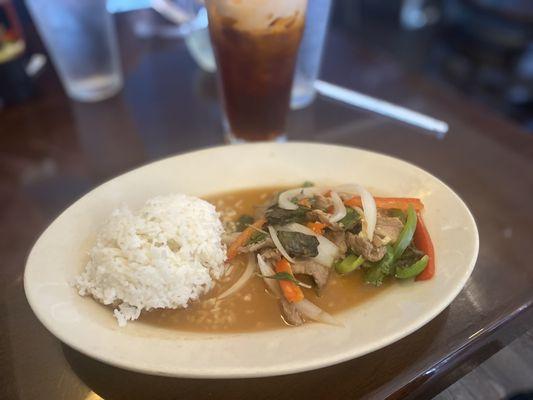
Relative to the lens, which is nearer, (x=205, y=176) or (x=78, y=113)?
(x=205, y=176)

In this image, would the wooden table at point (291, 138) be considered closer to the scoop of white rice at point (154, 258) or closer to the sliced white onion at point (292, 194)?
the scoop of white rice at point (154, 258)

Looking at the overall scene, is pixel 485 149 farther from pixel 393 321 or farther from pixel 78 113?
pixel 78 113

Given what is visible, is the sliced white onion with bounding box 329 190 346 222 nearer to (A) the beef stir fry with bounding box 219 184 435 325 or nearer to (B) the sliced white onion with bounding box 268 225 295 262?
(A) the beef stir fry with bounding box 219 184 435 325

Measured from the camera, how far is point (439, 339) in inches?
41.6

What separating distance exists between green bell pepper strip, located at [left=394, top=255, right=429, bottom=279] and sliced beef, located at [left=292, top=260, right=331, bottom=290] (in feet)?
0.54

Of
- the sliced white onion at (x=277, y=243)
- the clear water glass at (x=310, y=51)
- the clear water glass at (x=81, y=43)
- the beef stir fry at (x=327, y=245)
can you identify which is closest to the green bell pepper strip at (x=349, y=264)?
Result: the beef stir fry at (x=327, y=245)

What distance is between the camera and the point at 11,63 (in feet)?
6.33

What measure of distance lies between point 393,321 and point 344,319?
10 centimetres

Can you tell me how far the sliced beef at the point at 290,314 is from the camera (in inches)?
39.9

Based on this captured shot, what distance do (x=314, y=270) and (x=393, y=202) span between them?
283mm

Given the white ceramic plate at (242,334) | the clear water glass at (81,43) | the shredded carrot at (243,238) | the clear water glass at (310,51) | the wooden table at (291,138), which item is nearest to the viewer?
the white ceramic plate at (242,334)

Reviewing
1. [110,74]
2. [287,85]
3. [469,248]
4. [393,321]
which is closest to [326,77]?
[287,85]

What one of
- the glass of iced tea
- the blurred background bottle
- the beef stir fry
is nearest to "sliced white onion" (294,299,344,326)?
the beef stir fry

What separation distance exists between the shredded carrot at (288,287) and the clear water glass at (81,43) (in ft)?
4.23
